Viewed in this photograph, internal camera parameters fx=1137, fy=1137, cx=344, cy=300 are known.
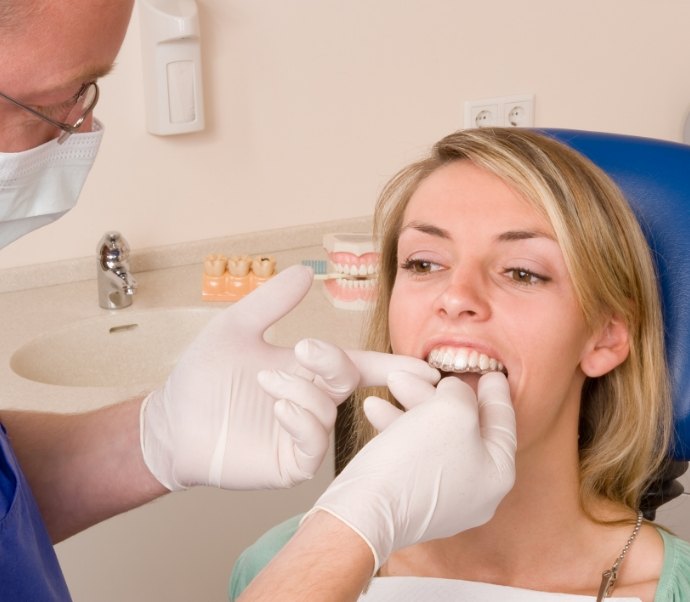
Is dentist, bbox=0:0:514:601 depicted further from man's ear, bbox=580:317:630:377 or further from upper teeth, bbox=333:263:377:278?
upper teeth, bbox=333:263:377:278

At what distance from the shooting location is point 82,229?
101 inches

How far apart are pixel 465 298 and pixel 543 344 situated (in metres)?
0.12

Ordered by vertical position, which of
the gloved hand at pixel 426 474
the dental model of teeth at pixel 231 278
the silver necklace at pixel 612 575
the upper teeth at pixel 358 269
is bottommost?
the silver necklace at pixel 612 575

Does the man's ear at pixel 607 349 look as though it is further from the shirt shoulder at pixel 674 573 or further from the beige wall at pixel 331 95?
the beige wall at pixel 331 95

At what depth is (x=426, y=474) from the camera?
1254mm

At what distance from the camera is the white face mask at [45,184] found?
56.9 inches

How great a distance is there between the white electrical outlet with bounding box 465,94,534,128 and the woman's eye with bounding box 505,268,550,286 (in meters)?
1.45

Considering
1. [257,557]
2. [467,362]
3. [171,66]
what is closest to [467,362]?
[467,362]

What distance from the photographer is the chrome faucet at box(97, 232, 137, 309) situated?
8.02 feet

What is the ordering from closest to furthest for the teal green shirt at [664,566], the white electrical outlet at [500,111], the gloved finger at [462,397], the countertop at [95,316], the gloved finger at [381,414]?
the gloved finger at [462,397] → the gloved finger at [381,414] → the teal green shirt at [664,566] → the countertop at [95,316] → the white electrical outlet at [500,111]

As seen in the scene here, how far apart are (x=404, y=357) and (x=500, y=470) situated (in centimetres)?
22

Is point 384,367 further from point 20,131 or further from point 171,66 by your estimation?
point 171,66

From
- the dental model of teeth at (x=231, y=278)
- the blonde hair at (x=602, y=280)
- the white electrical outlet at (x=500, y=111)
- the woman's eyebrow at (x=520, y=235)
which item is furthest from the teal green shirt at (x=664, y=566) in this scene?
the white electrical outlet at (x=500, y=111)

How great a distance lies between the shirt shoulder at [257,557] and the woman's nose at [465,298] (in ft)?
1.46
